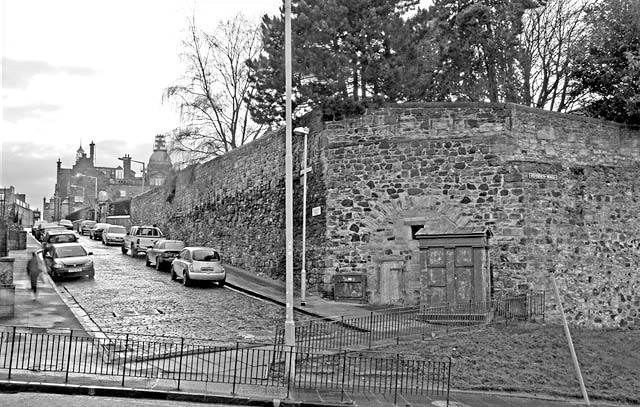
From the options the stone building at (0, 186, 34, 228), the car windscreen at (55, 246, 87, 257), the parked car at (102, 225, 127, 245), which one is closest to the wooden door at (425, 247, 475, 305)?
the car windscreen at (55, 246, 87, 257)

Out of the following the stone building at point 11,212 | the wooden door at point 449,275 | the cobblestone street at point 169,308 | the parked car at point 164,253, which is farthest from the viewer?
the stone building at point 11,212

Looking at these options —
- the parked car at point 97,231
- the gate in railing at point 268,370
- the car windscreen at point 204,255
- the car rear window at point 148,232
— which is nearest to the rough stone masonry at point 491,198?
the car windscreen at point 204,255

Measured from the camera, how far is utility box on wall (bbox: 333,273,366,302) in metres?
19.9

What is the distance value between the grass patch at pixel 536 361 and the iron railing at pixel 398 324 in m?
0.59

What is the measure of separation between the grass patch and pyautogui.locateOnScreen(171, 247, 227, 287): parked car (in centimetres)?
1139

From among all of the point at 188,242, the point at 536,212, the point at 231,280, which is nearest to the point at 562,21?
the point at 536,212

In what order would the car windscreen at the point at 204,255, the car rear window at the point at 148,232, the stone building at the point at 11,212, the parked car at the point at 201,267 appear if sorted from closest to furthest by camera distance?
the parked car at the point at 201,267, the car windscreen at the point at 204,255, the car rear window at the point at 148,232, the stone building at the point at 11,212

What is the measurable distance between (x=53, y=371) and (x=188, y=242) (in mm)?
24996

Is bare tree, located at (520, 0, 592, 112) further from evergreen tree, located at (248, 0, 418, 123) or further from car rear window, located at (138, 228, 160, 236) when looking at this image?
car rear window, located at (138, 228, 160, 236)

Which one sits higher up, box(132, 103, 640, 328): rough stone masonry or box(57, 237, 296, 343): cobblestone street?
box(132, 103, 640, 328): rough stone masonry

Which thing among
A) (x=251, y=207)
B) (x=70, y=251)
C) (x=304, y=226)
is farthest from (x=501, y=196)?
(x=70, y=251)

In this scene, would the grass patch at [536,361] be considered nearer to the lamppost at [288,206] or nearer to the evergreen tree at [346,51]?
the lamppost at [288,206]

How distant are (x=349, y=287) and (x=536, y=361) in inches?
338

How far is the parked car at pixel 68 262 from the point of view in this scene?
2294 cm
